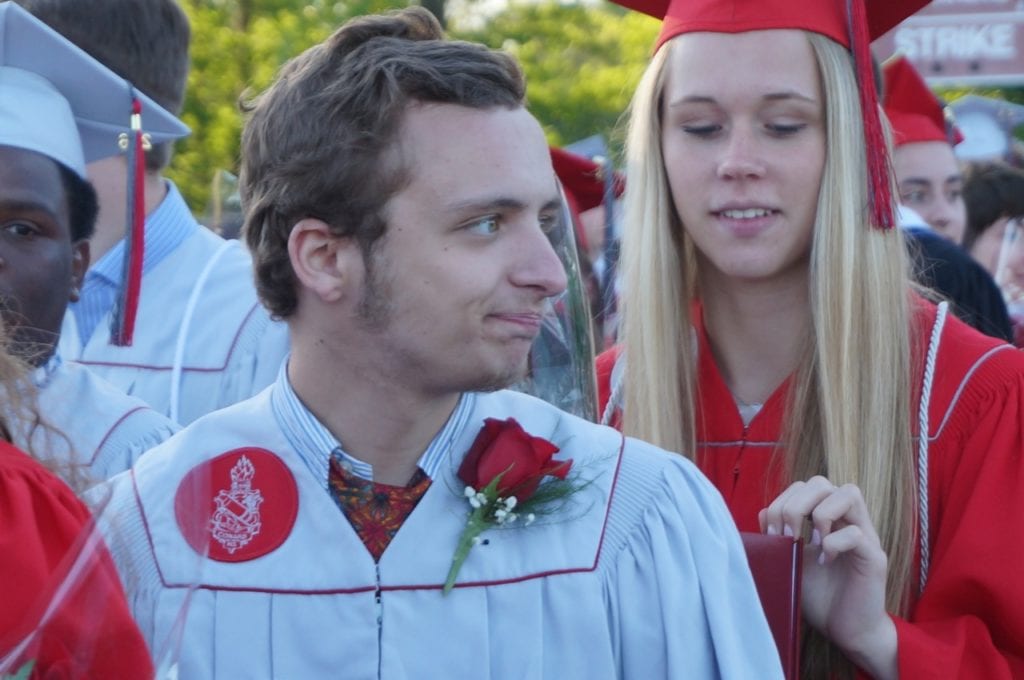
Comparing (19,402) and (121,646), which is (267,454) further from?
(121,646)

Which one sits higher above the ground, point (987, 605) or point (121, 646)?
point (121, 646)

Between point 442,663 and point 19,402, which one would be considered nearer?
point 19,402

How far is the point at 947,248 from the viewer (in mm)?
5000

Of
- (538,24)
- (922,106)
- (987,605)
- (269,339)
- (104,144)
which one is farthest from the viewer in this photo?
(538,24)

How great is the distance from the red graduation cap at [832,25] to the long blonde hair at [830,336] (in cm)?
2

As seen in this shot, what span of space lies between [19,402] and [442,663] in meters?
0.74

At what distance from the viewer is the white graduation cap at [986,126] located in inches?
385

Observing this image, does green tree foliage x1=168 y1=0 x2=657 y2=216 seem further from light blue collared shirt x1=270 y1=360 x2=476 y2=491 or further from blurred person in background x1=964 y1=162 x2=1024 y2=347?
light blue collared shirt x1=270 y1=360 x2=476 y2=491

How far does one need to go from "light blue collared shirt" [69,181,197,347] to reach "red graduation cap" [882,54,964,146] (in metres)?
3.90

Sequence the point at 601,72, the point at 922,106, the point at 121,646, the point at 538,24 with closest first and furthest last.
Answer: the point at 121,646, the point at 922,106, the point at 538,24, the point at 601,72

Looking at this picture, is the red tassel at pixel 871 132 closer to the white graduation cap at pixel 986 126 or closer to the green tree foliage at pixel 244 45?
the white graduation cap at pixel 986 126

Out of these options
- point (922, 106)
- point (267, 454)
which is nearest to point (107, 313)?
point (267, 454)

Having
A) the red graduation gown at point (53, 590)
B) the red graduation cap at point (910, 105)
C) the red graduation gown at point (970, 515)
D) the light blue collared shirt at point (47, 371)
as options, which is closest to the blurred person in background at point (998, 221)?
the red graduation cap at point (910, 105)

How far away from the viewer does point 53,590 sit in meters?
1.70
